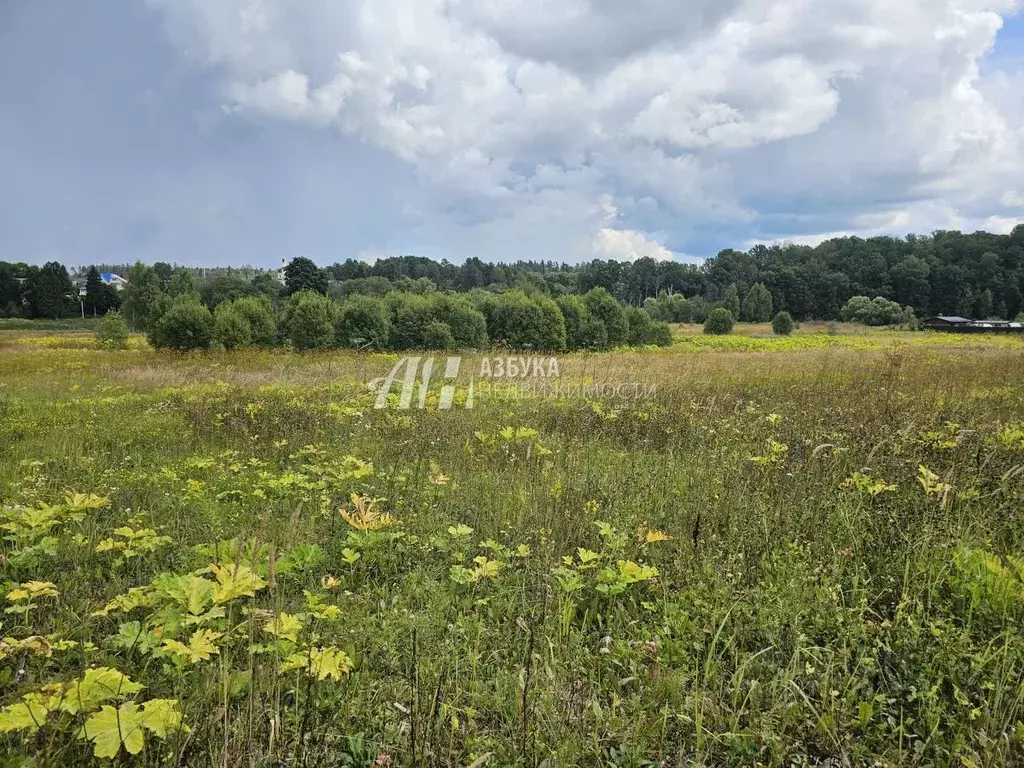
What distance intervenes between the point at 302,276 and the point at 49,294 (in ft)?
123

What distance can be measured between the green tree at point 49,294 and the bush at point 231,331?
6250 centimetres

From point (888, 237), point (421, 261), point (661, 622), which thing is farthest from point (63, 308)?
point (888, 237)

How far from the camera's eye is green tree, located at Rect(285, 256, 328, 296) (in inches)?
2422

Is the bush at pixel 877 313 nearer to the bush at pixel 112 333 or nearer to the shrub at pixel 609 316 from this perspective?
the shrub at pixel 609 316

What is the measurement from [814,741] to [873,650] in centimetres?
59

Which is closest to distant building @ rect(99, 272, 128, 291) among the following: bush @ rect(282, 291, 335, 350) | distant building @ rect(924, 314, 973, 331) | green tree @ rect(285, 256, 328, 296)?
green tree @ rect(285, 256, 328, 296)

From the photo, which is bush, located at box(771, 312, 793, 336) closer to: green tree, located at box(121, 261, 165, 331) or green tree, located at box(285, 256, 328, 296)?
green tree, located at box(285, 256, 328, 296)

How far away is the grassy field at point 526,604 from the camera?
74.0 inches

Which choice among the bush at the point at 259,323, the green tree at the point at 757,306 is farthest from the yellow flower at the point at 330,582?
the green tree at the point at 757,306

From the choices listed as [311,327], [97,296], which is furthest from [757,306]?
[97,296]

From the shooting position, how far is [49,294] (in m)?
68.9

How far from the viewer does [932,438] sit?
4.97 meters

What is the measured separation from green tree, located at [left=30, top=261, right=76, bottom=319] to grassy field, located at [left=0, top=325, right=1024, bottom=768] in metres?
84.7

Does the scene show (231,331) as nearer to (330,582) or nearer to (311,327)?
(311,327)
